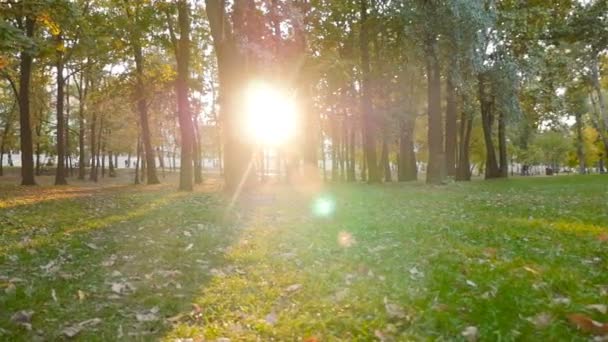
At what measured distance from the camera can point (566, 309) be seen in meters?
4.45

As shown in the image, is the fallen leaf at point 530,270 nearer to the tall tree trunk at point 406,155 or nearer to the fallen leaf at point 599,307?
the fallen leaf at point 599,307

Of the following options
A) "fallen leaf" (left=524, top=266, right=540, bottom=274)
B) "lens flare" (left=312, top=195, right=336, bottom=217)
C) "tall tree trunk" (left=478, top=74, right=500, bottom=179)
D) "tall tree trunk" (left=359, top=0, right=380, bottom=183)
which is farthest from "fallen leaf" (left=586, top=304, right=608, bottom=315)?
"tall tree trunk" (left=478, top=74, right=500, bottom=179)

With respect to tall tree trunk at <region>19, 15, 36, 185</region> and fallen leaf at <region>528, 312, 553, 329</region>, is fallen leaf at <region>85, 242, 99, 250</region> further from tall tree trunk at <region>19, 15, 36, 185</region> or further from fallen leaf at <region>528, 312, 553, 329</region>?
tall tree trunk at <region>19, 15, 36, 185</region>

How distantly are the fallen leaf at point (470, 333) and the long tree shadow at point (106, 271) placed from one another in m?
2.73

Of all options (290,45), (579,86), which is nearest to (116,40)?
(290,45)

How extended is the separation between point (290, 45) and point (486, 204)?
1628cm

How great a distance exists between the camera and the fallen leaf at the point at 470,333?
13.1 ft

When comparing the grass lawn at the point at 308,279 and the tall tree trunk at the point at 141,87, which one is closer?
the grass lawn at the point at 308,279

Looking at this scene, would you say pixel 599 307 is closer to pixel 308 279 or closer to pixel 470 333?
pixel 470 333

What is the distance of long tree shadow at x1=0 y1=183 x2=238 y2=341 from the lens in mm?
4555

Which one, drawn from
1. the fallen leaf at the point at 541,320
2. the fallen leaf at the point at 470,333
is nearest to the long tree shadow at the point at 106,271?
the fallen leaf at the point at 470,333

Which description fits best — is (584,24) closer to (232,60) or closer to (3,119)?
(232,60)

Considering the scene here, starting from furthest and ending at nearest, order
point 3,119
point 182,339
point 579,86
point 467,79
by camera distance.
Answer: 1. point 3,119
2. point 579,86
3. point 467,79
4. point 182,339

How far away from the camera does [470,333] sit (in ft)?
13.3
